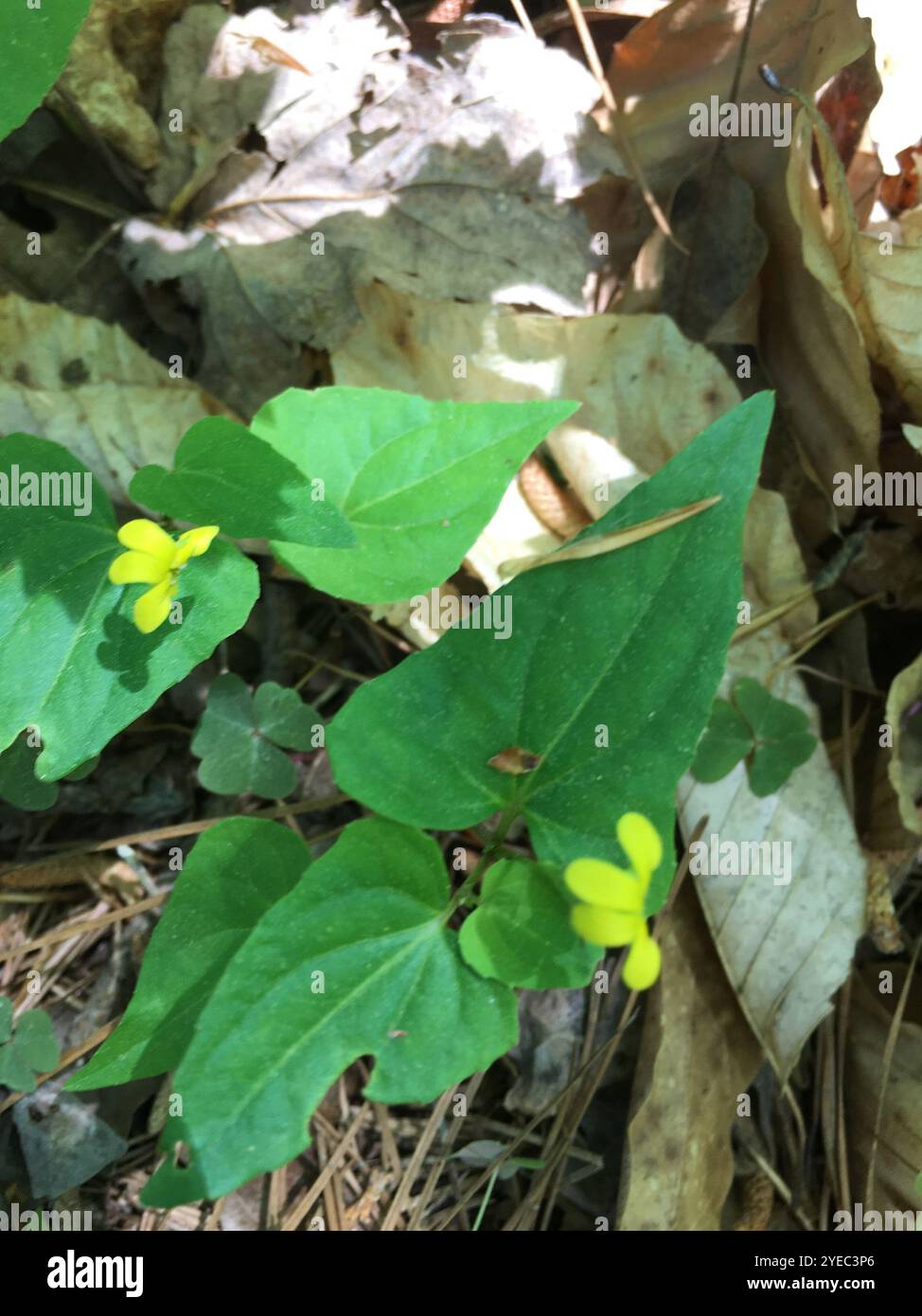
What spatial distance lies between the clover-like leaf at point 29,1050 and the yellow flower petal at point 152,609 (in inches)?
35.2

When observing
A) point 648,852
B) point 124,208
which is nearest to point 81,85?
point 124,208

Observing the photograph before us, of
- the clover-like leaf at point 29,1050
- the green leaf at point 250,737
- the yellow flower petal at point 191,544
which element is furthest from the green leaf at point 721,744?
the clover-like leaf at point 29,1050

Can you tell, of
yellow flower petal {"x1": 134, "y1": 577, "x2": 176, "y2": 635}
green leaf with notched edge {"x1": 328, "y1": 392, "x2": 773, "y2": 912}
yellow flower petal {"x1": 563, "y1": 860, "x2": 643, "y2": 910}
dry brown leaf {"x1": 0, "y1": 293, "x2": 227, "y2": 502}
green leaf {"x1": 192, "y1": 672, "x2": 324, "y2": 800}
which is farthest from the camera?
dry brown leaf {"x1": 0, "y1": 293, "x2": 227, "y2": 502}

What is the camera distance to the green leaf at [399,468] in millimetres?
1614

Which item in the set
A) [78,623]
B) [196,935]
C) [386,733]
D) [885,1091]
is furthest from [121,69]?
[885,1091]

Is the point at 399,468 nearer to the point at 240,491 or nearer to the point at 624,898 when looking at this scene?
the point at 240,491

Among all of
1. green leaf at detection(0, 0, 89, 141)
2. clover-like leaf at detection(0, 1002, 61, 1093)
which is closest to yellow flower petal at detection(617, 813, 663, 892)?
clover-like leaf at detection(0, 1002, 61, 1093)

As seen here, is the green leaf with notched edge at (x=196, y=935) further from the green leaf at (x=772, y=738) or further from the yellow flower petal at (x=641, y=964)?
the green leaf at (x=772, y=738)

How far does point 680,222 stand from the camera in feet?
7.19

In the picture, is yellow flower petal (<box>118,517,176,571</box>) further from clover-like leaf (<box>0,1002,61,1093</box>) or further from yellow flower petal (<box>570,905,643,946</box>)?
clover-like leaf (<box>0,1002,61,1093</box>)

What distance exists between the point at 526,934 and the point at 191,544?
75 cm

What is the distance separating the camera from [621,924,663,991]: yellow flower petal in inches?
47.4

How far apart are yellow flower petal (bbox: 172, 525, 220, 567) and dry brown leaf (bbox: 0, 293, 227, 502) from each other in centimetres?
66

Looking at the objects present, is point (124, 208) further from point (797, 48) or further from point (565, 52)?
point (797, 48)
